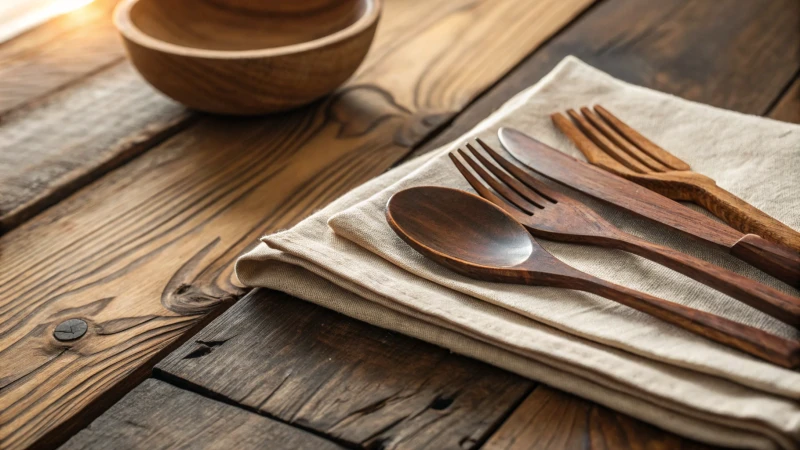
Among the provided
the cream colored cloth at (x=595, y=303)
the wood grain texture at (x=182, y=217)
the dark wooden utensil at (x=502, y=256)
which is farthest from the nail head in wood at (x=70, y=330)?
the dark wooden utensil at (x=502, y=256)

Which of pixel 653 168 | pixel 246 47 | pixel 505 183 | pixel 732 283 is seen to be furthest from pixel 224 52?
pixel 732 283

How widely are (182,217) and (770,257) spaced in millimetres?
519

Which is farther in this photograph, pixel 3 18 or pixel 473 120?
pixel 3 18

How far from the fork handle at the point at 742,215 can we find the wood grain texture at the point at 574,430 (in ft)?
0.64

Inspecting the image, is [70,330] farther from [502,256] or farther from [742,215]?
[742,215]

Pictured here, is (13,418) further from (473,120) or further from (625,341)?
(473,120)

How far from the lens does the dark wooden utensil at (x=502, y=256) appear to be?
52cm

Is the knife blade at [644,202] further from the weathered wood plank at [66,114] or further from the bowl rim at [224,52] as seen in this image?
the weathered wood plank at [66,114]

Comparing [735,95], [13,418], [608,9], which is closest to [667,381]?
[13,418]

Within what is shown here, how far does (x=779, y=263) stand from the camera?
1.86ft

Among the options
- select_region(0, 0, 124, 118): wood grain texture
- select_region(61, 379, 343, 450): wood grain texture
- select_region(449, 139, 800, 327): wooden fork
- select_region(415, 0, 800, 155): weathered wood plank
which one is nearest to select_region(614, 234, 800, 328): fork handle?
select_region(449, 139, 800, 327): wooden fork

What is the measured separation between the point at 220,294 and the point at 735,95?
2.13 ft

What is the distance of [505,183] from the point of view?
70 centimetres

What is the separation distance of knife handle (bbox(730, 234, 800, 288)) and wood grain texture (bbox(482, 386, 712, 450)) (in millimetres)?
141
